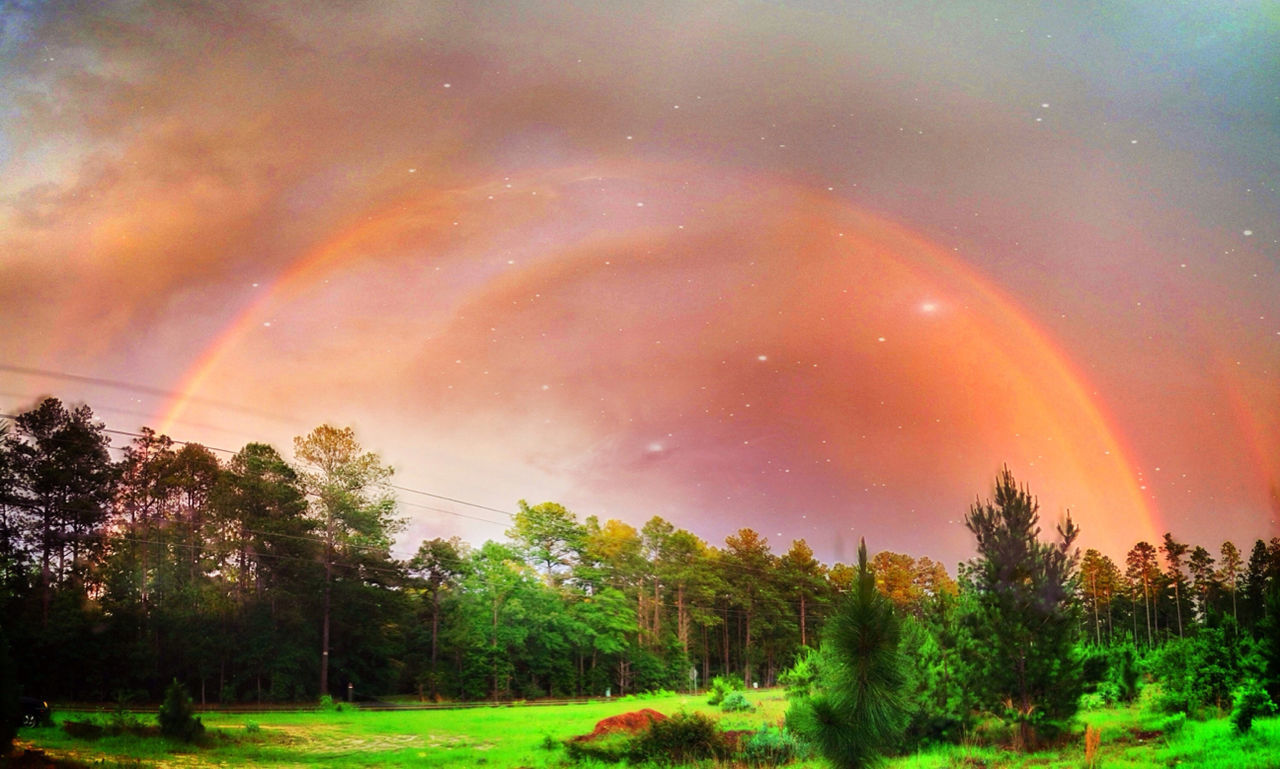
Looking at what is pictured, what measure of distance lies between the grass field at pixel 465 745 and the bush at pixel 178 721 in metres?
0.42

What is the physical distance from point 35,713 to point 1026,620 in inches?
943

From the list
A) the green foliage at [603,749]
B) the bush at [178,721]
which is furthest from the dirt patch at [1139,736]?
the bush at [178,721]

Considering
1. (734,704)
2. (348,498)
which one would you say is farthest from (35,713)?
(734,704)

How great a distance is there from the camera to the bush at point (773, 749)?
18727 millimetres

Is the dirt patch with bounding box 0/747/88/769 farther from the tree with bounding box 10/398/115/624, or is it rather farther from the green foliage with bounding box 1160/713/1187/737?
the green foliage with bounding box 1160/713/1187/737

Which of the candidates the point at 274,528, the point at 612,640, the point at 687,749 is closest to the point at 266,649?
the point at 274,528

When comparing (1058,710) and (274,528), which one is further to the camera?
(274,528)

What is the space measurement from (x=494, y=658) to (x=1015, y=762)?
3020 centimetres

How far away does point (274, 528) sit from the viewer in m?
39.0

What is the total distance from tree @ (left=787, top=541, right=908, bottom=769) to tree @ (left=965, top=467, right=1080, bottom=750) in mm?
13150

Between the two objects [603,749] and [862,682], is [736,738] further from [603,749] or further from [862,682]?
[862,682]

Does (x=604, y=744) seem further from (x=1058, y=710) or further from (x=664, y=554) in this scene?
(x=664, y=554)

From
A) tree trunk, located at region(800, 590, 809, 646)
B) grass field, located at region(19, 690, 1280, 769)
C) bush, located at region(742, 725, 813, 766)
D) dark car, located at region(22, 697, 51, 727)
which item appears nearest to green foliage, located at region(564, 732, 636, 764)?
grass field, located at region(19, 690, 1280, 769)

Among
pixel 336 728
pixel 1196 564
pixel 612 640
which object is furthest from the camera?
pixel 1196 564
